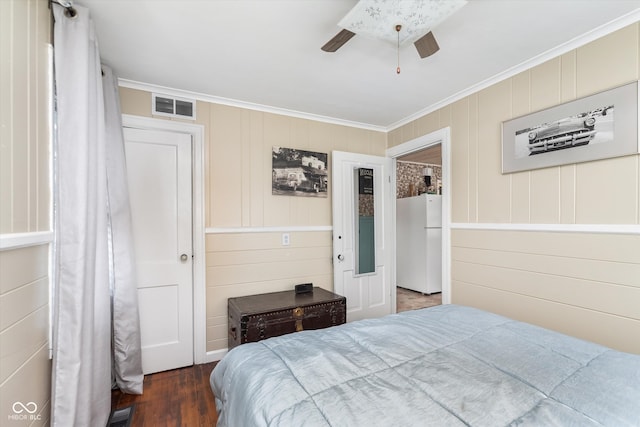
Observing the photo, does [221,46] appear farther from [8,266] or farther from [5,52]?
[8,266]

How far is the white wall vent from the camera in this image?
8.49ft

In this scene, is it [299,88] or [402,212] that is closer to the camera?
[299,88]

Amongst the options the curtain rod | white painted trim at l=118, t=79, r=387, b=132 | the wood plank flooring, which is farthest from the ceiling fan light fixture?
the wood plank flooring

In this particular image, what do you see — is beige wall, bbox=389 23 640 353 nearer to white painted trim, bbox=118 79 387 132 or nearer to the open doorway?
white painted trim, bbox=118 79 387 132

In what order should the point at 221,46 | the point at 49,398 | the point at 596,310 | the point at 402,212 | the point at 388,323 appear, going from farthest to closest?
the point at 402,212
the point at 221,46
the point at 596,310
the point at 388,323
the point at 49,398

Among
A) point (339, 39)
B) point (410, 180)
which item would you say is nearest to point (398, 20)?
point (339, 39)

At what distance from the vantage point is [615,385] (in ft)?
3.55

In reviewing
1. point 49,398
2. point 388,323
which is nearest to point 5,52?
point 49,398

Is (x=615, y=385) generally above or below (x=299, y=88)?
below

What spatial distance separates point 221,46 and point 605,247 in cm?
279

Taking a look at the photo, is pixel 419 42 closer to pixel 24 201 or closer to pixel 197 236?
pixel 24 201

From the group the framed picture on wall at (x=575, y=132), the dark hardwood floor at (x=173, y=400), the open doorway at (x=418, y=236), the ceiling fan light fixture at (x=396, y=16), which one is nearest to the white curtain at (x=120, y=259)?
the dark hardwood floor at (x=173, y=400)

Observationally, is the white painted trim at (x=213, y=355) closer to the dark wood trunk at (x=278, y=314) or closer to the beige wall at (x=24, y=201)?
the dark wood trunk at (x=278, y=314)

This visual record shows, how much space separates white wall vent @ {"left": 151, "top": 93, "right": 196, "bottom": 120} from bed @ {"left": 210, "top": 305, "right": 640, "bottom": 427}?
84.8 inches
